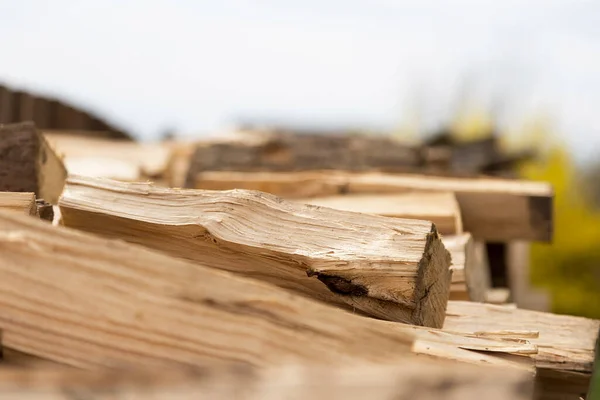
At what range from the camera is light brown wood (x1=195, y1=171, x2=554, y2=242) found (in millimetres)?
2367

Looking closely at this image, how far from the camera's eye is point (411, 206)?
87.3 inches

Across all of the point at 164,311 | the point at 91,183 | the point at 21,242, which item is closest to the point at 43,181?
the point at 91,183

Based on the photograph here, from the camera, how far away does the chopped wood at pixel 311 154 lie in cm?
344

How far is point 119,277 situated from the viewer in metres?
0.93

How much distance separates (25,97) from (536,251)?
10498 millimetres

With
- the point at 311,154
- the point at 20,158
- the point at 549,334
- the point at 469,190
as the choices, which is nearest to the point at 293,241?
the point at 549,334

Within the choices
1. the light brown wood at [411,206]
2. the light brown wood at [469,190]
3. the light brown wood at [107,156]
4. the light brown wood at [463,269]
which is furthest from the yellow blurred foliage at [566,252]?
the light brown wood at [463,269]

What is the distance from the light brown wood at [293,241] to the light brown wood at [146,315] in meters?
0.27

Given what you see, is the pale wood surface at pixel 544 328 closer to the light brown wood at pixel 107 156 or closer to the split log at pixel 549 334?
the split log at pixel 549 334

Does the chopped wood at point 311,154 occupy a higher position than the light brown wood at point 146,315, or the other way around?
the chopped wood at point 311,154

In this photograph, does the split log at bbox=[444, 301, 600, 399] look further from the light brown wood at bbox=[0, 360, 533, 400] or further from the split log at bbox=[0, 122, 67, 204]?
the split log at bbox=[0, 122, 67, 204]

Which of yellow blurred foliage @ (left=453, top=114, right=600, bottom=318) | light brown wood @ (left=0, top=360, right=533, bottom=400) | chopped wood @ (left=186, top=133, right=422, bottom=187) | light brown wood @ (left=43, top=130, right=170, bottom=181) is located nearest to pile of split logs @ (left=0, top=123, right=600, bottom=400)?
light brown wood @ (left=0, top=360, right=533, bottom=400)

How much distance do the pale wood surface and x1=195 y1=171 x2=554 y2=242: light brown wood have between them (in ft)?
2.40

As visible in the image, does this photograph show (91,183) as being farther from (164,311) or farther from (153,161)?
(153,161)
